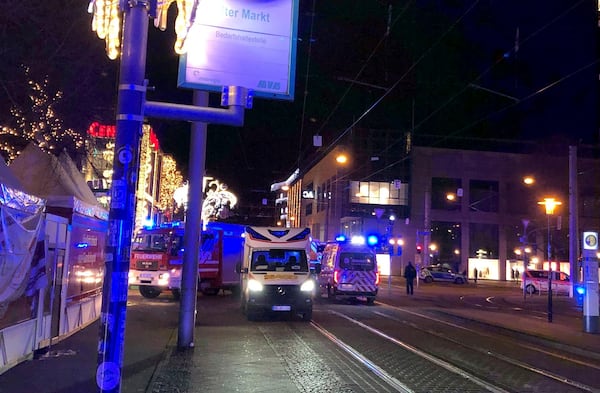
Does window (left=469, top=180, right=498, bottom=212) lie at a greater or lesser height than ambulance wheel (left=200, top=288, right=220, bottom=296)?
greater

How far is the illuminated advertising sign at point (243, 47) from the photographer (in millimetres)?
9102

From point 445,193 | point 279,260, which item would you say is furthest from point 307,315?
point 445,193

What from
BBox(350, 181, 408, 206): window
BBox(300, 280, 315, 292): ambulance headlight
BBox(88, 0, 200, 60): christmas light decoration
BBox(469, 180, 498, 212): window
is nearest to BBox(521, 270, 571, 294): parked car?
BBox(300, 280, 315, 292): ambulance headlight

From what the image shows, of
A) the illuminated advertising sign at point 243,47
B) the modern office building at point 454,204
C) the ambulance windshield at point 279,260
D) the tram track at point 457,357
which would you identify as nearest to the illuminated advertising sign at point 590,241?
the tram track at point 457,357

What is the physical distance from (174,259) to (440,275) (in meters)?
31.4

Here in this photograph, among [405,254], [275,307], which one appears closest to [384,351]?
[275,307]

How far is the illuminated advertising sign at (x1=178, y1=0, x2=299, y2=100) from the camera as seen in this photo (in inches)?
358

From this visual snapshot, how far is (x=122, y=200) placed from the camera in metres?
5.61

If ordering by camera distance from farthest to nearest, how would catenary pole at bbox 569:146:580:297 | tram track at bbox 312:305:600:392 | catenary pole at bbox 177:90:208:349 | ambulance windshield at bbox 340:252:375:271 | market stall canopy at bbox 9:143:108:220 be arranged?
catenary pole at bbox 569:146:580:297, ambulance windshield at bbox 340:252:375:271, market stall canopy at bbox 9:143:108:220, catenary pole at bbox 177:90:208:349, tram track at bbox 312:305:600:392

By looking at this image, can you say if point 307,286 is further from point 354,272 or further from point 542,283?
point 542,283

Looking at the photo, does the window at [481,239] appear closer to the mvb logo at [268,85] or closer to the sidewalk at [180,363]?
the sidewalk at [180,363]

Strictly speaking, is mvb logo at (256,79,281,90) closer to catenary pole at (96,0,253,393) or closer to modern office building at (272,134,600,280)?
catenary pole at (96,0,253,393)

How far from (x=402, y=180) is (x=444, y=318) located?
40.4 m

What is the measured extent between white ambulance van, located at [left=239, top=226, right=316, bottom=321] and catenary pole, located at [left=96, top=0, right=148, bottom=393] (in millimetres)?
11752
